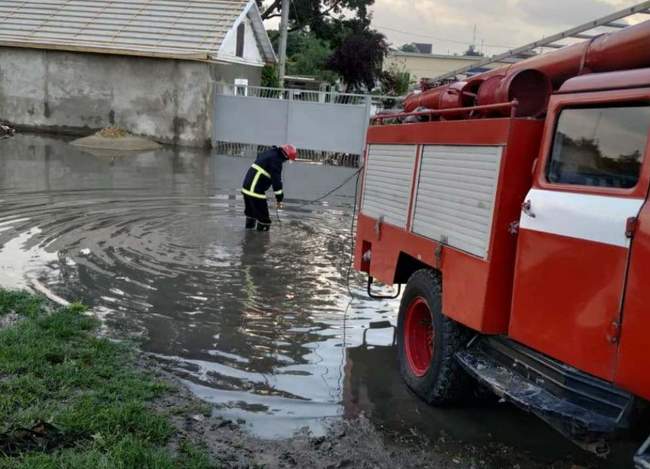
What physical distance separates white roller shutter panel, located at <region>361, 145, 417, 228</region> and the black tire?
0.63 m

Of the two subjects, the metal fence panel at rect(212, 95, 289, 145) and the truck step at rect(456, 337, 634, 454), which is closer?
the truck step at rect(456, 337, 634, 454)

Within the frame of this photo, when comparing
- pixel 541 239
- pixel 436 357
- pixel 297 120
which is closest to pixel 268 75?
pixel 297 120

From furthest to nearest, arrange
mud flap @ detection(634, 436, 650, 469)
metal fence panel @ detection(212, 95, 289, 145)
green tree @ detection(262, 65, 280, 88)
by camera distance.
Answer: green tree @ detection(262, 65, 280, 88)
metal fence panel @ detection(212, 95, 289, 145)
mud flap @ detection(634, 436, 650, 469)

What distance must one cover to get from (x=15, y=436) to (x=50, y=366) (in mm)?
1151

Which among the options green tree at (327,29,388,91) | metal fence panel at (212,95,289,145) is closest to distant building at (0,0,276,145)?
metal fence panel at (212,95,289,145)

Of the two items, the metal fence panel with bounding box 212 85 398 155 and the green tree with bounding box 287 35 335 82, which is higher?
the green tree with bounding box 287 35 335 82

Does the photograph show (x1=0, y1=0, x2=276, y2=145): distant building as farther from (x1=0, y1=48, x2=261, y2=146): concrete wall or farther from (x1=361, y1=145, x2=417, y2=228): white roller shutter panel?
(x1=361, y1=145, x2=417, y2=228): white roller shutter panel

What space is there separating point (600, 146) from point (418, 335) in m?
2.58

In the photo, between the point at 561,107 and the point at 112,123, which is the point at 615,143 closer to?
the point at 561,107

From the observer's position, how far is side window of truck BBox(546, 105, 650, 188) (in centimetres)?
340

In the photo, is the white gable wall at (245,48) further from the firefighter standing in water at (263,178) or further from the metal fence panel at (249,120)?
the firefighter standing in water at (263,178)

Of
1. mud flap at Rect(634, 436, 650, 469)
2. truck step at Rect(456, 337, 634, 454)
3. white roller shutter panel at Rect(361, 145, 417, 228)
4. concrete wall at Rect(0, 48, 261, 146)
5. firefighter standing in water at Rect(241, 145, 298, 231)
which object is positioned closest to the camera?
mud flap at Rect(634, 436, 650, 469)

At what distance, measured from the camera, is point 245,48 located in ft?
102

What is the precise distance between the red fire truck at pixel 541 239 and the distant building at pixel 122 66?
2107 cm
